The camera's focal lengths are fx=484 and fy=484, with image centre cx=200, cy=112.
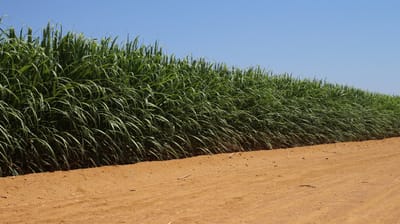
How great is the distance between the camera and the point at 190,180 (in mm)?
6426

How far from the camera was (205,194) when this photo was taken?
5473 millimetres

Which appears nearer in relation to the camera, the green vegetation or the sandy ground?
the sandy ground

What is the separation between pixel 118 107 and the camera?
294 inches

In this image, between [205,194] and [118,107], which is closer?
[205,194]

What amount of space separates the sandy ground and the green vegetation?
1.39 ft

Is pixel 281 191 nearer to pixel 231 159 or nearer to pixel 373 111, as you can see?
pixel 231 159

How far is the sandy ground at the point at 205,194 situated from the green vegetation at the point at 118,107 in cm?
42

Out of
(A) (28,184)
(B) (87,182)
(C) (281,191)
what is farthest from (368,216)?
(A) (28,184)

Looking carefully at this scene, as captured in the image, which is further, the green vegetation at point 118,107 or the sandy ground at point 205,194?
the green vegetation at point 118,107

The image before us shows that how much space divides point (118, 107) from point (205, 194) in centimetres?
260

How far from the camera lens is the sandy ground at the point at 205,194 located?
4402mm

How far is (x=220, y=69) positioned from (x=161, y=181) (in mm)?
5878

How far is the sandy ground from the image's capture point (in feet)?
14.4

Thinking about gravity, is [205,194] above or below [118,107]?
below
